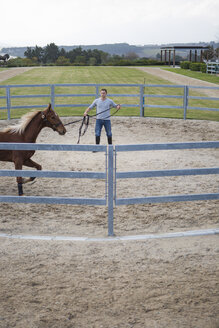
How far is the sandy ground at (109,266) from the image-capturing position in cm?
385

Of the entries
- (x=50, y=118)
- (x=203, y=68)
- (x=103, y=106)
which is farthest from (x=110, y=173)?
(x=203, y=68)

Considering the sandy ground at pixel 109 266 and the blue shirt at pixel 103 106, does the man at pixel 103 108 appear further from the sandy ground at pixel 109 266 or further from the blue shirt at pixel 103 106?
the sandy ground at pixel 109 266

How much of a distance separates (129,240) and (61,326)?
1.97 meters

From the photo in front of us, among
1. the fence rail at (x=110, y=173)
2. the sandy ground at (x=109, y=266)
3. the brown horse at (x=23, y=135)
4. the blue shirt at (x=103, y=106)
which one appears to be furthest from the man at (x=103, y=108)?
the fence rail at (x=110, y=173)

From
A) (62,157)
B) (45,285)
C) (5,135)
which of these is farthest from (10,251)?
(62,157)

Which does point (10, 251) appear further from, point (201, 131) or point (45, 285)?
point (201, 131)

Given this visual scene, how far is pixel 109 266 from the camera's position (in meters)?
→ 4.76

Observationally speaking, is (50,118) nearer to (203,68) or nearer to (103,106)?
(103,106)

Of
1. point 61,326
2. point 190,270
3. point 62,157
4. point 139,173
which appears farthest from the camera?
point 62,157

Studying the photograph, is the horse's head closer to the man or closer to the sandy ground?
the sandy ground

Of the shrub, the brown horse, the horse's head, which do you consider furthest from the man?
the shrub

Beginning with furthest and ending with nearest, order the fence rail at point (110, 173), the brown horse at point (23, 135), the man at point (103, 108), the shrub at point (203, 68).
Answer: the shrub at point (203, 68), the man at point (103, 108), the brown horse at point (23, 135), the fence rail at point (110, 173)

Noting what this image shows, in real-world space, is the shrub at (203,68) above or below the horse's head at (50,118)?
above

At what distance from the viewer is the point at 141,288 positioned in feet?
14.1
